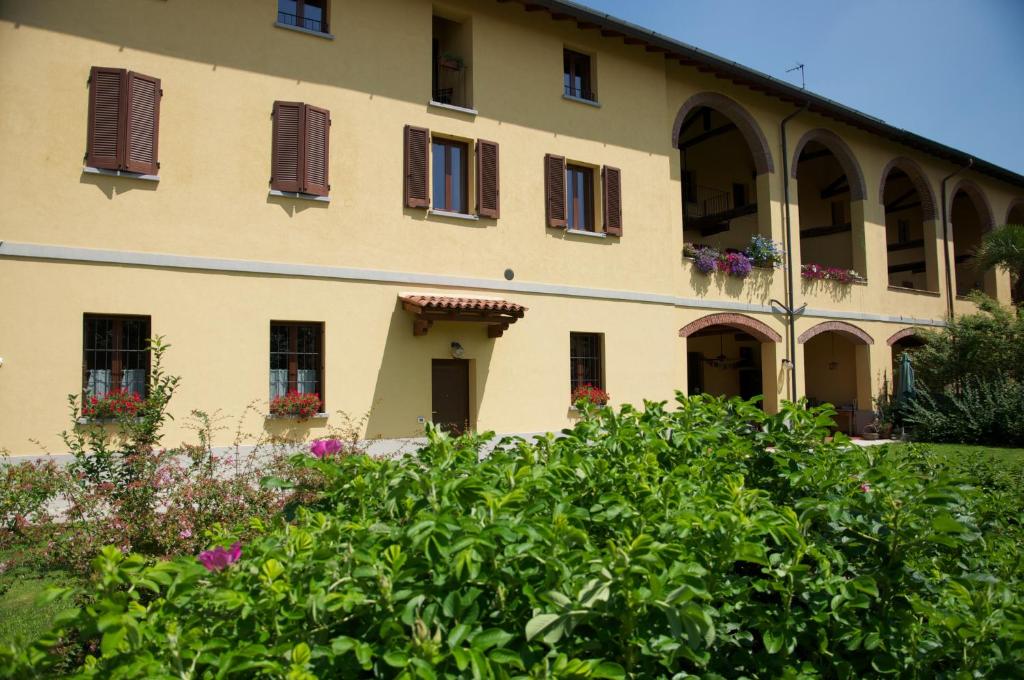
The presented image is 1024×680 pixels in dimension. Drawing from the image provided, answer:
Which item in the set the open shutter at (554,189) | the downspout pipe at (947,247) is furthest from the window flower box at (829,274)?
the open shutter at (554,189)

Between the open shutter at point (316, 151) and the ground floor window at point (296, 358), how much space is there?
→ 7.54ft

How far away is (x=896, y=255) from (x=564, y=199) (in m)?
19.0

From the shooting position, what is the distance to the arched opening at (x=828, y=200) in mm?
19469

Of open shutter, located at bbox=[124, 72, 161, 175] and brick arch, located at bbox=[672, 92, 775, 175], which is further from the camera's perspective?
brick arch, located at bbox=[672, 92, 775, 175]

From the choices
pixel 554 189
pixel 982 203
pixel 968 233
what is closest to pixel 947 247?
pixel 982 203

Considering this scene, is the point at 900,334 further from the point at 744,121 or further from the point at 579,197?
the point at 579,197

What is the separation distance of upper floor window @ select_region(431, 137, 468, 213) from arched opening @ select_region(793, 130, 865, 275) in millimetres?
9897

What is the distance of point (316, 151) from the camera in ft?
36.6

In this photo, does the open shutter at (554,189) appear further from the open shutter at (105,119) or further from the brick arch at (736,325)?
the open shutter at (105,119)

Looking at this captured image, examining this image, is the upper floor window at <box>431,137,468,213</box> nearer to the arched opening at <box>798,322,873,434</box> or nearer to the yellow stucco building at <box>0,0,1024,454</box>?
the yellow stucco building at <box>0,0,1024,454</box>

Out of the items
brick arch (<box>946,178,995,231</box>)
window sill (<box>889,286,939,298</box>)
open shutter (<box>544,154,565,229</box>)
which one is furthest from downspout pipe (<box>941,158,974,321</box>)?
open shutter (<box>544,154,565,229</box>)

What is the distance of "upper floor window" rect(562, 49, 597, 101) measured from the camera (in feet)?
48.1

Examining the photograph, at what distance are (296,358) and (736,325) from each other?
10.8 metres

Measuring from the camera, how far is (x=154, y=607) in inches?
70.4
